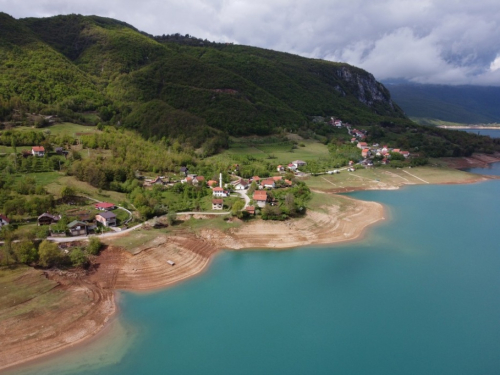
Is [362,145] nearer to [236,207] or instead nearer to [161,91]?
[161,91]

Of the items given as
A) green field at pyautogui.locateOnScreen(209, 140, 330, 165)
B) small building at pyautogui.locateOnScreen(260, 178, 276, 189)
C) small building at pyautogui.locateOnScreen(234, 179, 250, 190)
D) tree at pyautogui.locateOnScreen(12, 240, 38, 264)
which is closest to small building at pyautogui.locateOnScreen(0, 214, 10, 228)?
tree at pyautogui.locateOnScreen(12, 240, 38, 264)

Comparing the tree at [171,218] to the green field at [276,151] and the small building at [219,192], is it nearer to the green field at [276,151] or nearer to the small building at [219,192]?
the small building at [219,192]

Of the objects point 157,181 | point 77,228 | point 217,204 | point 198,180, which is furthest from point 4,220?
point 198,180

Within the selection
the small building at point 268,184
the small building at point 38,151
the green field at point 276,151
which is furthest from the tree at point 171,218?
the green field at point 276,151

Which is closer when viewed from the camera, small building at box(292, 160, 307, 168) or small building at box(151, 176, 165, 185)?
small building at box(151, 176, 165, 185)

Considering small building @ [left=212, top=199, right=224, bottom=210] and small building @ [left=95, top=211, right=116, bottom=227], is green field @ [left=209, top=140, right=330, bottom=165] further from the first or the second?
small building @ [left=95, top=211, right=116, bottom=227]
